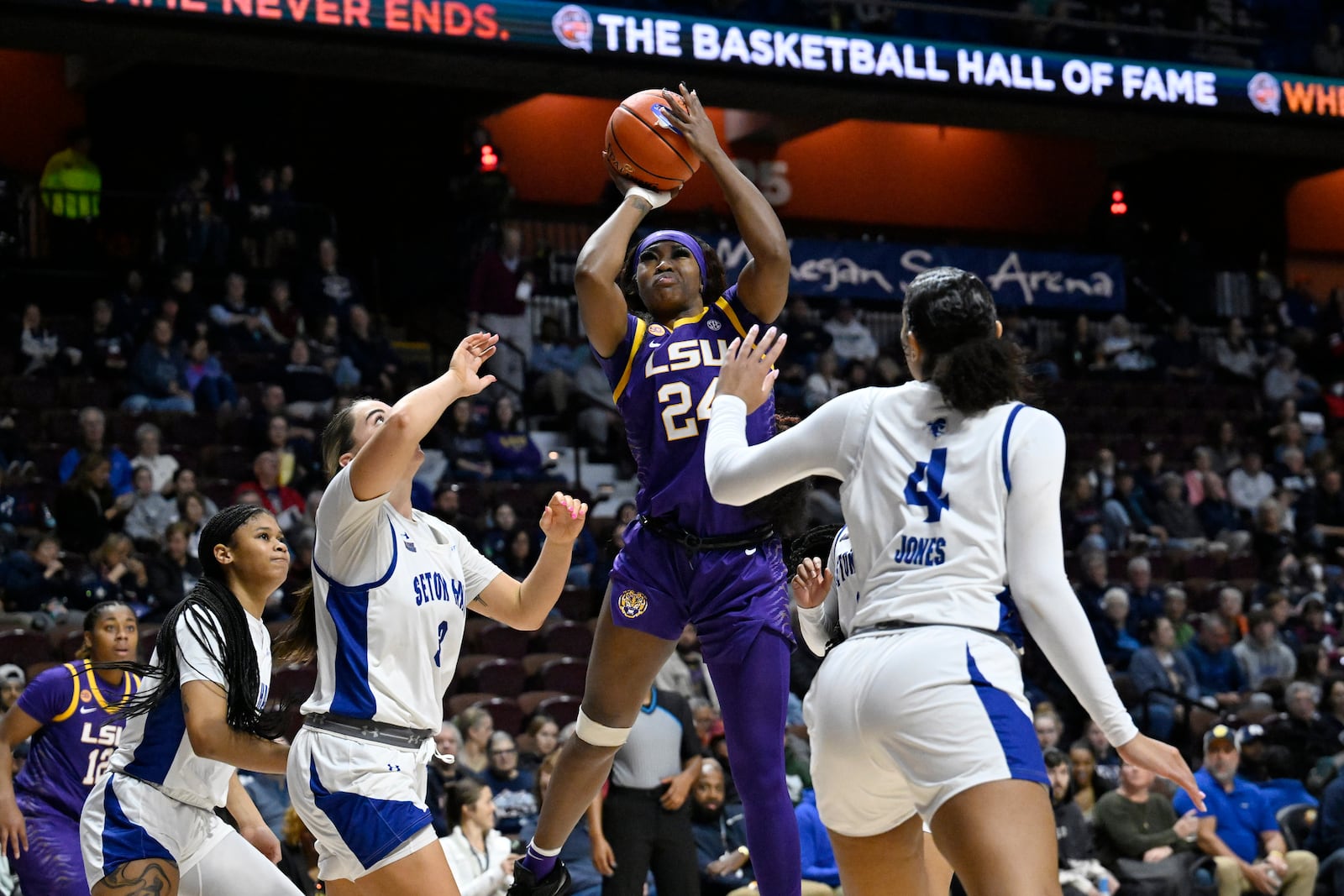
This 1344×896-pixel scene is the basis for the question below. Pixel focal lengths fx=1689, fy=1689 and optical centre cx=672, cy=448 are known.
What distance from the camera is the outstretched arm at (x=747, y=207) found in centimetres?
493

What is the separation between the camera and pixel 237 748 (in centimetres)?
468

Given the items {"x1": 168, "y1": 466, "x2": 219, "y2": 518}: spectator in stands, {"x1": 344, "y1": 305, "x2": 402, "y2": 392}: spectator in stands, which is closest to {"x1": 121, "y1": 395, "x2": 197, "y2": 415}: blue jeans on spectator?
{"x1": 168, "y1": 466, "x2": 219, "y2": 518}: spectator in stands

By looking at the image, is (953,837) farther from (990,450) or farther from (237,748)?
(237,748)

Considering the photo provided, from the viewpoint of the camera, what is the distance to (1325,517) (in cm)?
1709

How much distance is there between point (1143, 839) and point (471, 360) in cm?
740

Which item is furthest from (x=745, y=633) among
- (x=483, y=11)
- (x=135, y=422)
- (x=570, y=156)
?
(x=570, y=156)

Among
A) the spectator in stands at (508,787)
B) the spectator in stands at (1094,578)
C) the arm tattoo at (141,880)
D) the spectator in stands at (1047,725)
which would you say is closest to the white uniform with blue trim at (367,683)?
the arm tattoo at (141,880)

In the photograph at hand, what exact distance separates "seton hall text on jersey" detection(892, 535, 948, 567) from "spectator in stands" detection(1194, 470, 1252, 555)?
1340 centimetres

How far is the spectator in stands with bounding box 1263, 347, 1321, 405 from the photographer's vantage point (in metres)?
19.0

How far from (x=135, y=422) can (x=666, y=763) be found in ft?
20.2

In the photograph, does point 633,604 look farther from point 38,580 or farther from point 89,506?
point 89,506

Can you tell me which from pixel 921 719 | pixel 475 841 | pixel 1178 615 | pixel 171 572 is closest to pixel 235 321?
pixel 171 572

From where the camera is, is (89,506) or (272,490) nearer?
(89,506)

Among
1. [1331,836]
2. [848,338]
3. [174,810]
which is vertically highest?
[848,338]
